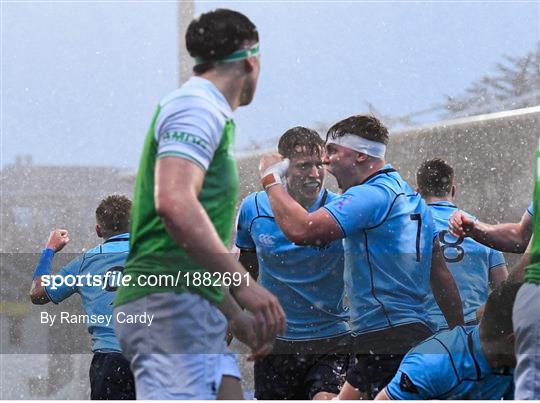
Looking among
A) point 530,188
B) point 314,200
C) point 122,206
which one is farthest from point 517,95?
point 122,206

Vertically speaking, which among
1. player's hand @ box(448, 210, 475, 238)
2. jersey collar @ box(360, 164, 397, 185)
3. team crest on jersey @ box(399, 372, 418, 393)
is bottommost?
team crest on jersey @ box(399, 372, 418, 393)

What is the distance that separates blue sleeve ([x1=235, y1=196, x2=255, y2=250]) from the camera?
4.50 m

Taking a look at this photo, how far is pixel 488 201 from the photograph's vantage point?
5.87 m

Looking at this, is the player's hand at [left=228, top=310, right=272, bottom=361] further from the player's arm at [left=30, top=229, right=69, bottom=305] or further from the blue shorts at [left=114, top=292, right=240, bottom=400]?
the player's arm at [left=30, top=229, right=69, bottom=305]

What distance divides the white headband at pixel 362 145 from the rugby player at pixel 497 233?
432 millimetres

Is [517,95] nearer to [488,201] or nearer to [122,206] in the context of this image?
[488,201]

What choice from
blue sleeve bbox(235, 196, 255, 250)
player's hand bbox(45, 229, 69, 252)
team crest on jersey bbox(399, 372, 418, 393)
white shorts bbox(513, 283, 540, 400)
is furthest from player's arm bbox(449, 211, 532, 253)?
player's hand bbox(45, 229, 69, 252)

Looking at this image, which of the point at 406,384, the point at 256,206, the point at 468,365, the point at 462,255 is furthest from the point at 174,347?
the point at 462,255

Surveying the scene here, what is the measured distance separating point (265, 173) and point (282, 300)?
0.74 m

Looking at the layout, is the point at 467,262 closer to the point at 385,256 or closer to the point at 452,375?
the point at 385,256

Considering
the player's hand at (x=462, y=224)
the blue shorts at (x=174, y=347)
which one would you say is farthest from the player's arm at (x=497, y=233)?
the blue shorts at (x=174, y=347)

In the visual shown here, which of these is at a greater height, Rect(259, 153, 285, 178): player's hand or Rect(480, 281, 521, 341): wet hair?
Rect(259, 153, 285, 178): player's hand

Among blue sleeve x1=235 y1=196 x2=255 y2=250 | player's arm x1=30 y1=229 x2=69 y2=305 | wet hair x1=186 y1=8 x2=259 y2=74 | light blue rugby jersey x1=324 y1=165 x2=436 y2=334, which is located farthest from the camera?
player's arm x1=30 y1=229 x2=69 y2=305

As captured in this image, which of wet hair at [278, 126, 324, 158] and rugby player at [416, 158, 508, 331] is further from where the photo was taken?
rugby player at [416, 158, 508, 331]
